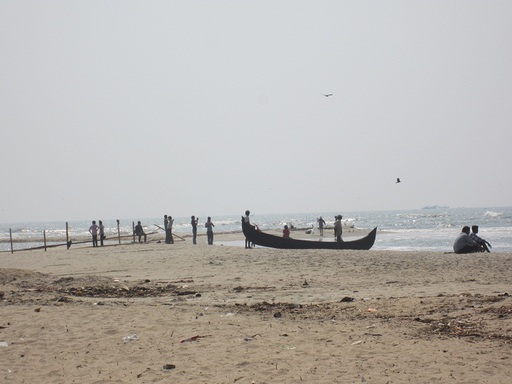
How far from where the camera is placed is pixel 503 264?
1745cm

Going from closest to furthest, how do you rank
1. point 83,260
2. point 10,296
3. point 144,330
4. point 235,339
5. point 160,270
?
1. point 235,339
2. point 144,330
3. point 10,296
4. point 160,270
5. point 83,260

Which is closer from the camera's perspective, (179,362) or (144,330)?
(179,362)

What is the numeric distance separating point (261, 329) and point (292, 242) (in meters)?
19.1

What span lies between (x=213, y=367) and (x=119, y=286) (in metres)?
8.11

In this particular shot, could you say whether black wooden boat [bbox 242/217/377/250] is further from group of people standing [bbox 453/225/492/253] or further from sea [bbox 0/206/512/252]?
group of people standing [bbox 453/225/492/253]

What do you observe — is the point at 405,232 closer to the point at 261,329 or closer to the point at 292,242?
the point at 292,242

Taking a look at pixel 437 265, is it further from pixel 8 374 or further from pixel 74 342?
pixel 8 374

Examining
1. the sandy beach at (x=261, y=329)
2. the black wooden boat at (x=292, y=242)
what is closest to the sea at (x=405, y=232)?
the black wooden boat at (x=292, y=242)

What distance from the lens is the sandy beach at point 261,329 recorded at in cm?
681

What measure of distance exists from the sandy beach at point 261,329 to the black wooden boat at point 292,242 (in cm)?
1117

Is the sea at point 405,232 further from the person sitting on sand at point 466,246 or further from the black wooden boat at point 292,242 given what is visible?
the person sitting on sand at point 466,246

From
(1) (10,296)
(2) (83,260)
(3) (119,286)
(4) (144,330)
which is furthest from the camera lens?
(2) (83,260)

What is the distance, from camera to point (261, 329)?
882cm

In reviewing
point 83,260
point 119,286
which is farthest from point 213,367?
point 83,260
